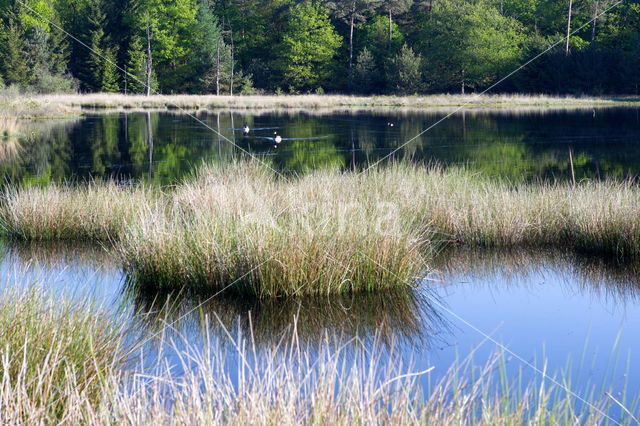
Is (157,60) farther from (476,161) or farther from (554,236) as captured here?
(554,236)

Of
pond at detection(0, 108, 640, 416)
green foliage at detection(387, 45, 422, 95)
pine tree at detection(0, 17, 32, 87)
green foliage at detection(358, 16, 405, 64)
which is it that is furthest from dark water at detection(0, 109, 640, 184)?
green foliage at detection(358, 16, 405, 64)

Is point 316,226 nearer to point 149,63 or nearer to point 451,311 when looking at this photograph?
point 451,311

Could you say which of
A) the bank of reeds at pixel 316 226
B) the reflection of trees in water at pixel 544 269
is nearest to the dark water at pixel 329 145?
the bank of reeds at pixel 316 226

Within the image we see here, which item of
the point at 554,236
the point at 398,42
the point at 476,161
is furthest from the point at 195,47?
the point at 554,236

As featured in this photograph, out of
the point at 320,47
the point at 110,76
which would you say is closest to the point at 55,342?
the point at 110,76

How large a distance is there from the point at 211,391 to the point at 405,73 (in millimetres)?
44749

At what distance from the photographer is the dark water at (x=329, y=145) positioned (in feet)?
53.1

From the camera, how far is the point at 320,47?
5212 cm

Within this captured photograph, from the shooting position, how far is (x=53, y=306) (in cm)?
395

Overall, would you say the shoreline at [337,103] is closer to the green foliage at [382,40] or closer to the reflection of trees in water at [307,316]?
the green foliage at [382,40]

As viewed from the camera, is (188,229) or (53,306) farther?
(188,229)

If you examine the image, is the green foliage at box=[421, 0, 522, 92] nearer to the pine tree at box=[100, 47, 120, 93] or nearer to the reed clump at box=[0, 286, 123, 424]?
the pine tree at box=[100, 47, 120, 93]

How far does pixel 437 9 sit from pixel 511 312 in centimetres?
4677

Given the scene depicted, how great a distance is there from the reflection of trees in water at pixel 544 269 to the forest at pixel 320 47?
124 ft
